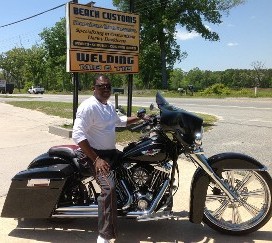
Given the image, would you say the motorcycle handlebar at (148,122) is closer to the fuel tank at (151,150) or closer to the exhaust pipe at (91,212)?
the fuel tank at (151,150)

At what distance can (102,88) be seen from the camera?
12.0ft

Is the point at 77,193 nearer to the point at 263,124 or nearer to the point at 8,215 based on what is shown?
the point at 8,215

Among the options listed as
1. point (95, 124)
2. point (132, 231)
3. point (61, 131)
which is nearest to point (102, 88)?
point (95, 124)

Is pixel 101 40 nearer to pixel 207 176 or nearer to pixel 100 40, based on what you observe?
pixel 100 40

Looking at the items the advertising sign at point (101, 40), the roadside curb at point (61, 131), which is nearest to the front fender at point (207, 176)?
the roadside curb at point (61, 131)

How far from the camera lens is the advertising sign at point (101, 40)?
9.59 meters

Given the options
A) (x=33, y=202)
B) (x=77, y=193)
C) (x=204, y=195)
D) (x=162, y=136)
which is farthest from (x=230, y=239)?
(x=33, y=202)

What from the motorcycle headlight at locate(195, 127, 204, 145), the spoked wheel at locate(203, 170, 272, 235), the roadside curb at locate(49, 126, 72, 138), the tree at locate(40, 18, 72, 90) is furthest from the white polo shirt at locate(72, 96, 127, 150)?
the tree at locate(40, 18, 72, 90)

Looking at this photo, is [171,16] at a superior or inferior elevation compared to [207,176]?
superior

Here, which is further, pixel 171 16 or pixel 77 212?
pixel 171 16

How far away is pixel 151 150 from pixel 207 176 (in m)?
A: 0.61

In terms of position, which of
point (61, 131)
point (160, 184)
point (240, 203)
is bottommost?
point (61, 131)

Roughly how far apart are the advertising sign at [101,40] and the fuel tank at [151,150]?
640 cm

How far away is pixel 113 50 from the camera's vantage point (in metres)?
10.5
